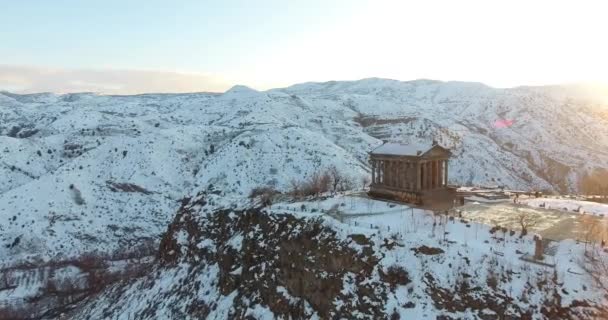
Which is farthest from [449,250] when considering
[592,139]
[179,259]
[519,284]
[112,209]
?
[592,139]

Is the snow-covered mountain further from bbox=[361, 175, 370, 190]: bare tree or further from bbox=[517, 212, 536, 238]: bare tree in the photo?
bbox=[517, 212, 536, 238]: bare tree

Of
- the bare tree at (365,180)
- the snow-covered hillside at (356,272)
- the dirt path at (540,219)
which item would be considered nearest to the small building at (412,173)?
the snow-covered hillside at (356,272)

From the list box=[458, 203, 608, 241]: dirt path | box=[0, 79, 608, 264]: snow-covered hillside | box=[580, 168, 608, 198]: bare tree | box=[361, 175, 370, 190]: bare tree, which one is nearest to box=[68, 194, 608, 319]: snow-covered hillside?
box=[458, 203, 608, 241]: dirt path

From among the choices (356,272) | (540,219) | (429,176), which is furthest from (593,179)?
(356,272)

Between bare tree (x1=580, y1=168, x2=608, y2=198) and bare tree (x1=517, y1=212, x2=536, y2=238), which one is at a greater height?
bare tree (x1=517, y1=212, x2=536, y2=238)

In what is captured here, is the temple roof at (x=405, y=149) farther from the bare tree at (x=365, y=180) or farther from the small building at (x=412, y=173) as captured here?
the bare tree at (x=365, y=180)

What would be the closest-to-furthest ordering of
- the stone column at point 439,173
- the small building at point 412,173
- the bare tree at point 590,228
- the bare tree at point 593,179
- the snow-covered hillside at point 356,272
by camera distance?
1. the snow-covered hillside at point 356,272
2. the bare tree at point 590,228
3. the small building at point 412,173
4. the stone column at point 439,173
5. the bare tree at point 593,179
